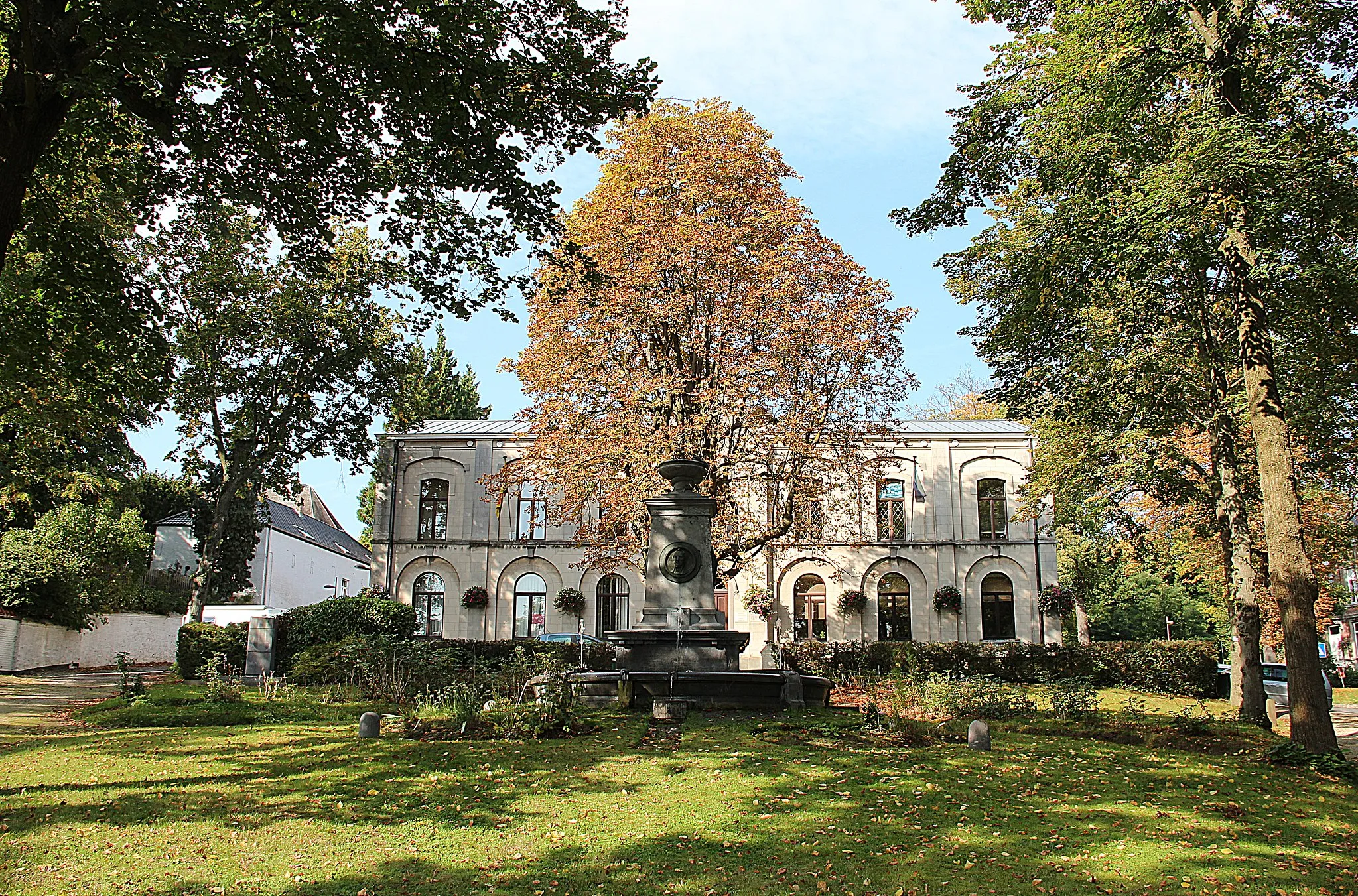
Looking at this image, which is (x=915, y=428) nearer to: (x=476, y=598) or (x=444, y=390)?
(x=476, y=598)

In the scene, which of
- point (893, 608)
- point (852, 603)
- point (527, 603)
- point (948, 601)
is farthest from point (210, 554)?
point (948, 601)

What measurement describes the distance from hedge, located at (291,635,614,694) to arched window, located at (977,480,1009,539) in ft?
65.1

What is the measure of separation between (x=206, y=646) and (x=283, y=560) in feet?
77.6

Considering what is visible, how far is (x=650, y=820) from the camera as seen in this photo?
6973 millimetres

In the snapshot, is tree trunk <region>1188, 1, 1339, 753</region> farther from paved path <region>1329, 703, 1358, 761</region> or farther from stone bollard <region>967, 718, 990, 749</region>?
stone bollard <region>967, 718, 990, 749</region>

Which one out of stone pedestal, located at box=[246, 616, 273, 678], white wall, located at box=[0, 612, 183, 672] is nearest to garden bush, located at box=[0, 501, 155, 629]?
white wall, located at box=[0, 612, 183, 672]

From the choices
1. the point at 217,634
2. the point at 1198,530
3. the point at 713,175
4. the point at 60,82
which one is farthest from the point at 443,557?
the point at 60,82

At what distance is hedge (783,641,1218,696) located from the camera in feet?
77.6

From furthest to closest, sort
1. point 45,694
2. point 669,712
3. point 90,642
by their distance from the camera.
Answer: point 90,642, point 45,694, point 669,712

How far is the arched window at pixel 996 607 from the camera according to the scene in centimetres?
3369

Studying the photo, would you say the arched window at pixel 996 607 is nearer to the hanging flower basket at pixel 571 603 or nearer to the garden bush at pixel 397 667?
the hanging flower basket at pixel 571 603

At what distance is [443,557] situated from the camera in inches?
1373

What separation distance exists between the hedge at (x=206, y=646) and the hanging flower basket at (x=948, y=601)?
23.7m

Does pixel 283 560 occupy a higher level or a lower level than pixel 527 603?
higher
